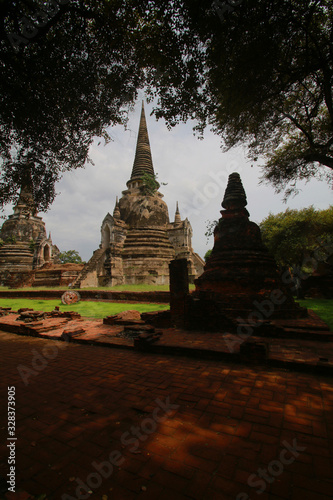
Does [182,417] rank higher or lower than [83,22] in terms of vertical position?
lower

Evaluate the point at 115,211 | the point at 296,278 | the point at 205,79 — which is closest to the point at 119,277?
the point at 115,211

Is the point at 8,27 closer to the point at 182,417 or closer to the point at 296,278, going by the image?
the point at 182,417

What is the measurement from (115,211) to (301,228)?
1648 cm

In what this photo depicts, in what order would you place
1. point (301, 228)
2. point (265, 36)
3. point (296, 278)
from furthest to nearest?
point (301, 228) → point (296, 278) → point (265, 36)

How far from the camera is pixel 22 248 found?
1129 inches

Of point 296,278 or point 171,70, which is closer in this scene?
point 171,70

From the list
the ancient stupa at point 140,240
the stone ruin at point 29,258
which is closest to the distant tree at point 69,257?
the stone ruin at point 29,258

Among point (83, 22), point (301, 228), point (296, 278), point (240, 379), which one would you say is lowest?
point (240, 379)

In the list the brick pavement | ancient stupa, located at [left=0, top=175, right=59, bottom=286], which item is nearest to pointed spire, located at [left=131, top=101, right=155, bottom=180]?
ancient stupa, located at [left=0, top=175, right=59, bottom=286]

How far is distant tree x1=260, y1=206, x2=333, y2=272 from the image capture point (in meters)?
19.5

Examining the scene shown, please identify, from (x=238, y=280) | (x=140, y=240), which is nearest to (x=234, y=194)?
(x=238, y=280)

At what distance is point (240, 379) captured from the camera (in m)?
3.30

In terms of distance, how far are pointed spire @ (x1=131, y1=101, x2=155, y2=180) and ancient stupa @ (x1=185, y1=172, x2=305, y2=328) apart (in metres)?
17.7

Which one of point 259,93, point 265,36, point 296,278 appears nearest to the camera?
point 265,36
